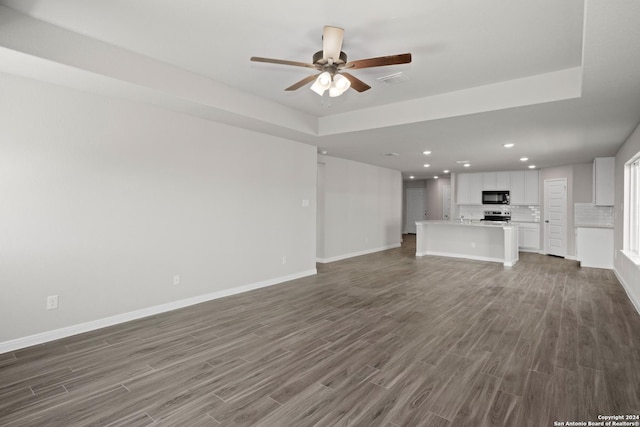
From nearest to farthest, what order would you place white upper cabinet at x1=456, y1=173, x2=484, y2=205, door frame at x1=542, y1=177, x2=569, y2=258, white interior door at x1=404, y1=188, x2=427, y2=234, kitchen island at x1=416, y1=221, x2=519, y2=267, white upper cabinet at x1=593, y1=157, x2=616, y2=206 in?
white upper cabinet at x1=593, y1=157, x2=616, y2=206, kitchen island at x1=416, y1=221, x2=519, y2=267, door frame at x1=542, y1=177, x2=569, y2=258, white upper cabinet at x1=456, y1=173, x2=484, y2=205, white interior door at x1=404, y1=188, x2=427, y2=234

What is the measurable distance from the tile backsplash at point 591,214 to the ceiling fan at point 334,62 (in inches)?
306

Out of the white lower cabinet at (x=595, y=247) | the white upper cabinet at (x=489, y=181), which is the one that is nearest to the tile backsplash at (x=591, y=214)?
the white lower cabinet at (x=595, y=247)

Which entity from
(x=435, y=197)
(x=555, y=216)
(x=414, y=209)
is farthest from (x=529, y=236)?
(x=414, y=209)

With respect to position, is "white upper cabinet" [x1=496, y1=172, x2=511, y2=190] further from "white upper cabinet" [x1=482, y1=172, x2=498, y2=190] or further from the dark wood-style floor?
the dark wood-style floor

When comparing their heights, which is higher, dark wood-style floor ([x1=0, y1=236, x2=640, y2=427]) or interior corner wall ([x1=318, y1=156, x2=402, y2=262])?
interior corner wall ([x1=318, y1=156, x2=402, y2=262])

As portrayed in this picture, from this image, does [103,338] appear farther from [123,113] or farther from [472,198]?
[472,198]

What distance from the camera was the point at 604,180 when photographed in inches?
287

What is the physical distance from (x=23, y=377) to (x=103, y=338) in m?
0.76

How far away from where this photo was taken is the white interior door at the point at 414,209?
1415 centimetres

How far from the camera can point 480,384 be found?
8.15 feet

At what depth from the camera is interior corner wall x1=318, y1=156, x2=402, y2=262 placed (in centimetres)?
772

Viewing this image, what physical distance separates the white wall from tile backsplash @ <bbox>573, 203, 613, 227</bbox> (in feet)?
4.96

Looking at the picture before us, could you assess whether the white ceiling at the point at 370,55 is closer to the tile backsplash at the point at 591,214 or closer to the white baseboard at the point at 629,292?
the white baseboard at the point at 629,292

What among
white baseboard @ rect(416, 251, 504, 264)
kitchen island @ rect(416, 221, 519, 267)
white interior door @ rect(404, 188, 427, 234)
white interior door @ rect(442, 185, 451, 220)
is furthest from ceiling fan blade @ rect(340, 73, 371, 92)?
white interior door @ rect(404, 188, 427, 234)
